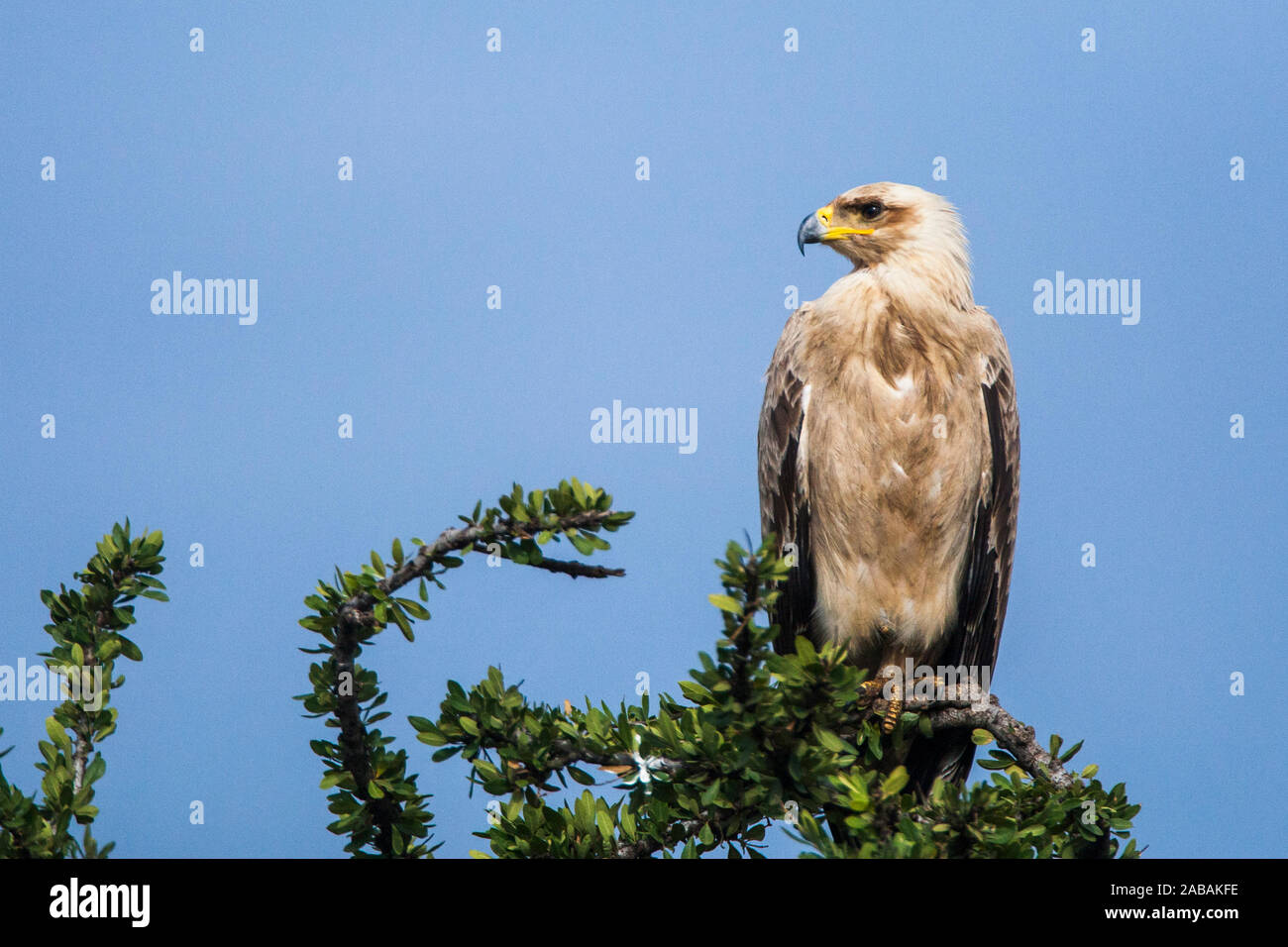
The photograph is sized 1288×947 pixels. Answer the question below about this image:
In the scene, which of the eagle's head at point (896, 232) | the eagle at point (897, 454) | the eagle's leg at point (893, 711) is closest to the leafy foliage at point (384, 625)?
the eagle's leg at point (893, 711)

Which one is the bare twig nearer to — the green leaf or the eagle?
the green leaf

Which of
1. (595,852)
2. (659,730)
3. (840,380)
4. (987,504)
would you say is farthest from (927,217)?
(595,852)

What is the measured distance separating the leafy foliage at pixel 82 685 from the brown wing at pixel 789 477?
115 inches

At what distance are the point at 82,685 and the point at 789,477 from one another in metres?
3.22

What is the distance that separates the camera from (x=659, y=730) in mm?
3201

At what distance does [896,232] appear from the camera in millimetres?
5414

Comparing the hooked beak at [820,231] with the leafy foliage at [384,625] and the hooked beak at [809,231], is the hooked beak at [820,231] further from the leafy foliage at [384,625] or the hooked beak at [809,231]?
the leafy foliage at [384,625]

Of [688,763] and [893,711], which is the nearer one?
[688,763]

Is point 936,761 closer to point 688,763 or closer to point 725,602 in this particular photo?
point 688,763

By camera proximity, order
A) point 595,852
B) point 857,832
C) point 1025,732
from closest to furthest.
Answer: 1. point 857,832
2. point 595,852
3. point 1025,732

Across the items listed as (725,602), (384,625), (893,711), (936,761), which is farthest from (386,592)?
(936,761)


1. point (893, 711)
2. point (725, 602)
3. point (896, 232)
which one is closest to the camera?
point (725, 602)
